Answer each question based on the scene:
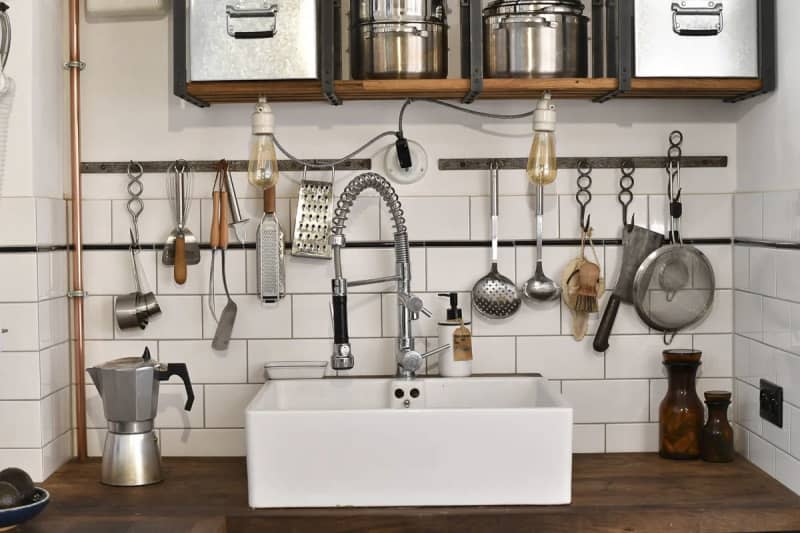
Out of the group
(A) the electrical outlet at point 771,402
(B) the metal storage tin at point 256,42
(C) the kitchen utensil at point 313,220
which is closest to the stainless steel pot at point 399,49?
(B) the metal storage tin at point 256,42

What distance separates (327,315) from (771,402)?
3.50 feet

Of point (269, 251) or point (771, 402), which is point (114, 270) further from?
point (771, 402)

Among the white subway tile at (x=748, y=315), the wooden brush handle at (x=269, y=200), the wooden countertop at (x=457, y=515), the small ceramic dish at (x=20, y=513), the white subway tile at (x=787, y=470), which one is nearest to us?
the small ceramic dish at (x=20, y=513)

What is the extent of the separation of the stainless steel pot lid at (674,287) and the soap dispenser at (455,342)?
44 cm

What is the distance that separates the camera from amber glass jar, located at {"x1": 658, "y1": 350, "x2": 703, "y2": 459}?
2.41m

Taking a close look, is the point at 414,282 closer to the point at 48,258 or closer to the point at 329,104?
the point at 329,104

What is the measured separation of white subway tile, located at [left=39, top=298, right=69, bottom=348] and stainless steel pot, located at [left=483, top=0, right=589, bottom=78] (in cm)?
116

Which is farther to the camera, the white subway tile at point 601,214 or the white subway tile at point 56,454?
the white subway tile at point 601,214

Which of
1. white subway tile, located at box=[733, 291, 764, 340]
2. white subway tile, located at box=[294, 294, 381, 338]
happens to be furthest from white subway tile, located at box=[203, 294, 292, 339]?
white subway tile, located at box=[733, 291, 764, 340]

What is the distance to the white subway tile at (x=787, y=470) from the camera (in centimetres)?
212

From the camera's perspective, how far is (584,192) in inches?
99.0

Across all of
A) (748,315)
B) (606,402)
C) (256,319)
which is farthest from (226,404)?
(748,315)

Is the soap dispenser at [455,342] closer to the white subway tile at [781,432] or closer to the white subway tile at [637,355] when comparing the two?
the white subway tile at [637,355]

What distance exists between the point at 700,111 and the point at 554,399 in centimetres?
86
